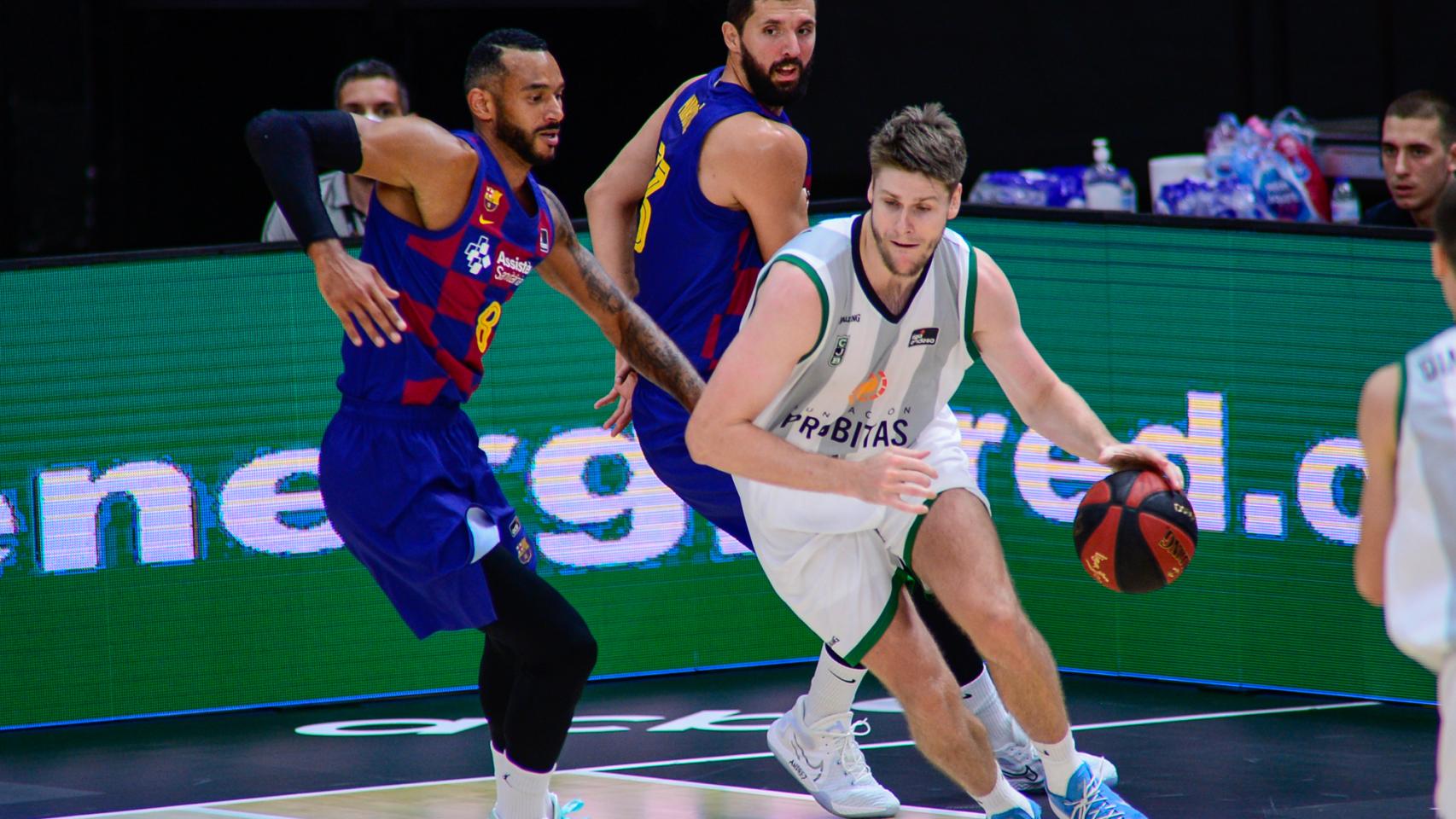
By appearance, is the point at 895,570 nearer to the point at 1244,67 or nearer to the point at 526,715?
the point at 526,715

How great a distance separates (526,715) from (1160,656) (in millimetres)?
2855

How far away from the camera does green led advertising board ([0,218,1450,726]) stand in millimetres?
6602

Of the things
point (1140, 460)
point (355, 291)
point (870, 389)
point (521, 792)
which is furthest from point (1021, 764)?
point (355, 291)

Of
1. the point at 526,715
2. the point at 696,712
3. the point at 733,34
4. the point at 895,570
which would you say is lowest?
the point at 696,712

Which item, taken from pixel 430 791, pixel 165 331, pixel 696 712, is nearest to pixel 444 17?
pixel 165 331

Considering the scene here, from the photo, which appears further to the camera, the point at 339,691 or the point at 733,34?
the point at 339,691

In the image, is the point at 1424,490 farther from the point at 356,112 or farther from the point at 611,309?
the point at 356,112

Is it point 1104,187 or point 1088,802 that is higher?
point 1104,187

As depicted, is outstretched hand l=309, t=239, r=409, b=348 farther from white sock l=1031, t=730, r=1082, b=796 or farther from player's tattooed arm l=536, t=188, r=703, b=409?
white sock l=1031, t=730, r=1082, b=796

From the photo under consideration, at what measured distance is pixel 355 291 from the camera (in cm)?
455

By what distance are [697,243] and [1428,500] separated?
2.78 m

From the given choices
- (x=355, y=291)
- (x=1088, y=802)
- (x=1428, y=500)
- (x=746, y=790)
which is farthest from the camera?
(x=746, y=790)

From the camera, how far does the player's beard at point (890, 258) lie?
4.69m

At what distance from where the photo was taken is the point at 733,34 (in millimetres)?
5648
